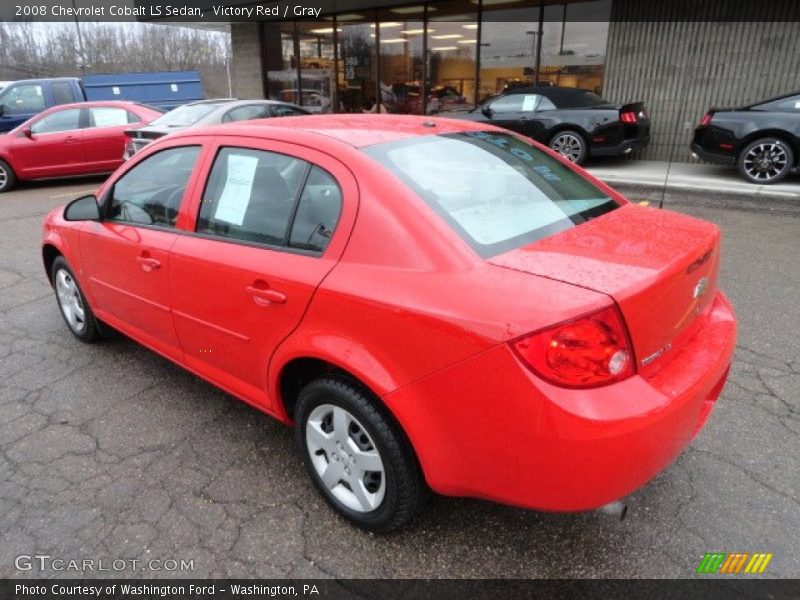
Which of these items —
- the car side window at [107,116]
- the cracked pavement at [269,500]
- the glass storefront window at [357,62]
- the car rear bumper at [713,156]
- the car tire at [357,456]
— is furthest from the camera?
the glass storefront window at [357,62]

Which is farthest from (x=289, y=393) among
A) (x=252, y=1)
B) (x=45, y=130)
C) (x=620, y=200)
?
(x=252, y=1)

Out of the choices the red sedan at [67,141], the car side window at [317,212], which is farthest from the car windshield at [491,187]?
the red sedan at [67,141]

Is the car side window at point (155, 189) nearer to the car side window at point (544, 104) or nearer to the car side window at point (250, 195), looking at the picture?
the car side window at point (250, 195)

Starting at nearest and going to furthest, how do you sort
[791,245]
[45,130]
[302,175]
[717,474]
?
[302,175] → [717,474] → [791,245] → [45,130]

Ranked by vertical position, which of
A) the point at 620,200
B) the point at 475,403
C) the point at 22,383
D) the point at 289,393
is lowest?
the point at 22,383

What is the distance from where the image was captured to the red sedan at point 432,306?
1.74 m

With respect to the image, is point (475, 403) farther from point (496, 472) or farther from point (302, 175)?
point (302, 175)

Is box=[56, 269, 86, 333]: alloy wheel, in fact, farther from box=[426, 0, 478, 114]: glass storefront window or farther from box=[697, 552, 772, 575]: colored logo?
box=[426, 0, 478, 114]: glass storefront window

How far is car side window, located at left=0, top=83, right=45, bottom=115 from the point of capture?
1241cm

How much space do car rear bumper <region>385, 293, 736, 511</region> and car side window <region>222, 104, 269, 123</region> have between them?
26.1 ft

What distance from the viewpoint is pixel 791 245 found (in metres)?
6.16

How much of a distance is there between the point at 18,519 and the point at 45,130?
10180mm

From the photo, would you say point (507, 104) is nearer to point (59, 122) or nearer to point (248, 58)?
point (59, 122)

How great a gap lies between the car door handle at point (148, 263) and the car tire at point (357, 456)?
3.73 feet
